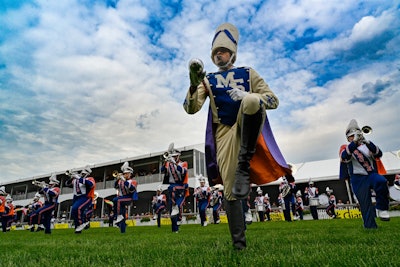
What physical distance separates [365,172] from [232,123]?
3798 mm

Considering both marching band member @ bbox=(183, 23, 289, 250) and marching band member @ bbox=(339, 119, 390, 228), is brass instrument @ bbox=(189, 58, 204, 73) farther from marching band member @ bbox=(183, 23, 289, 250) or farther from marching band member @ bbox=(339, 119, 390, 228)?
marching band member @ bbox=(339, 119, 390, 228)

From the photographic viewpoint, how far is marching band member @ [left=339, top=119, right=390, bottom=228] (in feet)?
17.0

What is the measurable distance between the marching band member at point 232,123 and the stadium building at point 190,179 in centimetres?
2045

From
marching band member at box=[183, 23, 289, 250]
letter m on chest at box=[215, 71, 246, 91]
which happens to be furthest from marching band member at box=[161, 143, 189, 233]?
letter m on chest at box=[215, 71, 246, 91]

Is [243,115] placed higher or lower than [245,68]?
lower

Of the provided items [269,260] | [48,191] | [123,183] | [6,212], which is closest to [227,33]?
[269,260]

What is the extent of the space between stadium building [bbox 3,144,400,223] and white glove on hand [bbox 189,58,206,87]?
69.5 feet

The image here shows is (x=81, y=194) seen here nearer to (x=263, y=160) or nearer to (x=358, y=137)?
(x=263, y=160)

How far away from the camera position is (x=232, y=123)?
2.96 m

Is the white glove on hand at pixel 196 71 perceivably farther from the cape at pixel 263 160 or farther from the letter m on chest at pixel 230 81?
the cape at pixel 263 160

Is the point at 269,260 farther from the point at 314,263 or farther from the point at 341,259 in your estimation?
the point at 341,259

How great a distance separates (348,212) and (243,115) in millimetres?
20270

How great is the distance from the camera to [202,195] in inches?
636

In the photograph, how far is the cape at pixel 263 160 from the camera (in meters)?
2.97
